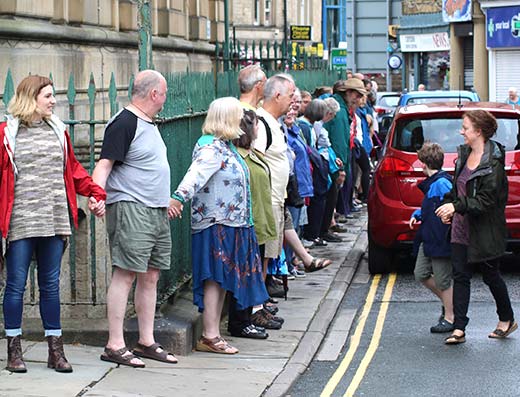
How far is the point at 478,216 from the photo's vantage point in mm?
9945

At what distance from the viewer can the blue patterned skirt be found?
9.34 m

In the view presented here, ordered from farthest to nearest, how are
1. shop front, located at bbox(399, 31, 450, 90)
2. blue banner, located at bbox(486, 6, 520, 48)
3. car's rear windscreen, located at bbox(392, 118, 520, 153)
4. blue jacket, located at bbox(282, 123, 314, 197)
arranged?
shop front, located at bbox(399, 31, 450, 90)
blue banner, located at bbox(486, 6, 520, 48)
car's rear windscreen, located at bbox(392, 118, 520, 153)
blue jacket, located at bbox(282, 123, 314, 197)

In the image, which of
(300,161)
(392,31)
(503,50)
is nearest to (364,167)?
(300,161)

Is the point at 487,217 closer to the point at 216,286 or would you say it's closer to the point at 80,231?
Result: the point at 216,286

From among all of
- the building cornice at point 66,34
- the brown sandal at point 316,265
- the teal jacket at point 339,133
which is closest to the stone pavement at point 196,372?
the brown sandal at point 316,265

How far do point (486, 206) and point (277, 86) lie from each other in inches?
81.0

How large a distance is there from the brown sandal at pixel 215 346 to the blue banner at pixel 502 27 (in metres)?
33.3

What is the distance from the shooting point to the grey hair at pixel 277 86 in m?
10.8

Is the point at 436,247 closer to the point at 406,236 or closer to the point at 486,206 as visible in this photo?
the point at 486,206

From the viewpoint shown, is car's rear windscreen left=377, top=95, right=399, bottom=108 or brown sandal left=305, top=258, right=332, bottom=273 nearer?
brown sandal left=305, top=258, right=332, bottom=273

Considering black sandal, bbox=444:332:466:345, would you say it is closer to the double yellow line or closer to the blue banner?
the double yellow line

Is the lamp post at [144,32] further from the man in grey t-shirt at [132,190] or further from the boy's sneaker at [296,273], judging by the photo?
the boy's sneaker at [296,273]

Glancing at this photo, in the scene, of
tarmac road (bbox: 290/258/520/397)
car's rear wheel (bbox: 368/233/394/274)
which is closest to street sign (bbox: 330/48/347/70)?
car's rear wheel (bbox: 368/233/394/274)

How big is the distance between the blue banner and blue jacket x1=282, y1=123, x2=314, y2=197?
29.6m
